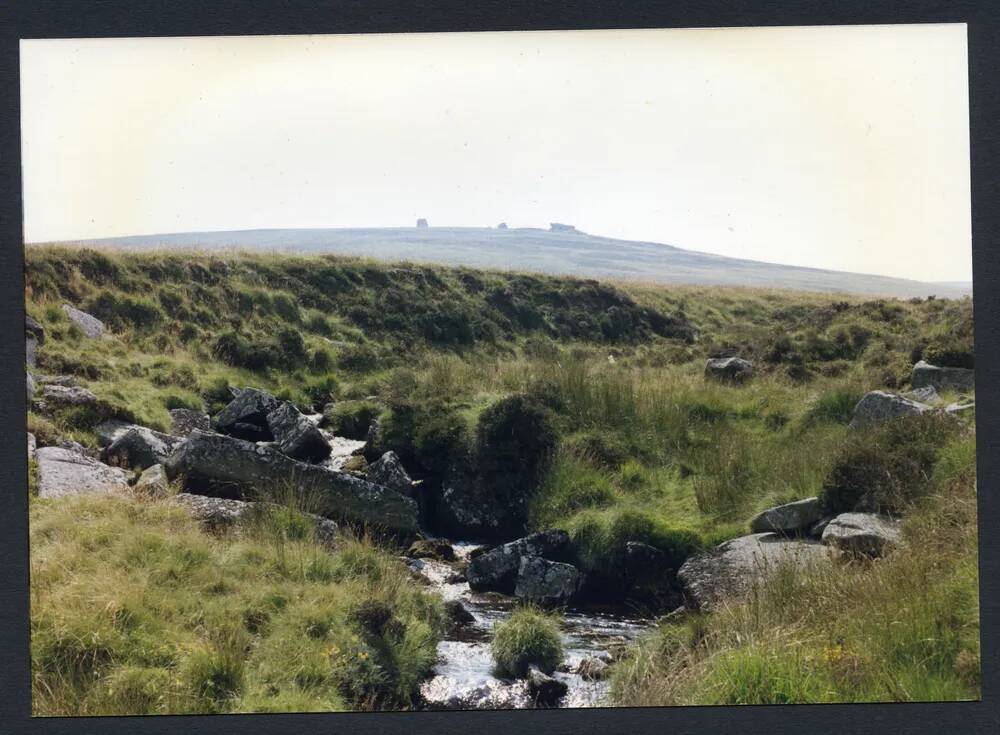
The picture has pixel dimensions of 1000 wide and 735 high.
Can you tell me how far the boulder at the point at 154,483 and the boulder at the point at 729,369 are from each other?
4.26 m

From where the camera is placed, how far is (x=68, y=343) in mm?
6219

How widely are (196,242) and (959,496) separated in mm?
5248

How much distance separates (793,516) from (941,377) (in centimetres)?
141

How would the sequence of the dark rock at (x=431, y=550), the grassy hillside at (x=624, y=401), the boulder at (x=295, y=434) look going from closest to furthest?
the grassy hillside at (x=624, y=401), the dark rock at (x=431, y=550), the boulder at (x=295, y=434)

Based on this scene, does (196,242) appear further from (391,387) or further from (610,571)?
(610,571)

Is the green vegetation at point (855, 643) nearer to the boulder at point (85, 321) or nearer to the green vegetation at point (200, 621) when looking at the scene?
the green vegetation at point (200, 621)

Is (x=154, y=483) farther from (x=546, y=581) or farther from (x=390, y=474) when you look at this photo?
(x=546, y=581)

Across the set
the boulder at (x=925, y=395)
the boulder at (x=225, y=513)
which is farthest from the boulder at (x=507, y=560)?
the boulder at (x=925, y=395)

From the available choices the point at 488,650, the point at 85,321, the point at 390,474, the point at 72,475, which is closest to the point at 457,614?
the point at 488,650

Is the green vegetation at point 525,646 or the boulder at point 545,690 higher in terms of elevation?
the green vegetation at point 525,646

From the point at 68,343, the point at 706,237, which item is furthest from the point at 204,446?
the point at 706,237

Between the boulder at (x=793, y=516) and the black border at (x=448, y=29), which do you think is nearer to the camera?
the black border at (x=448, y=29)

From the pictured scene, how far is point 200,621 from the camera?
5230mm

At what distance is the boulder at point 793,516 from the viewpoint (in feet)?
19.5
